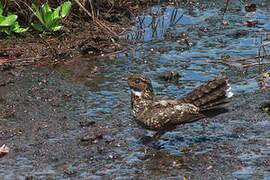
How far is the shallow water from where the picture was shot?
5.96 m

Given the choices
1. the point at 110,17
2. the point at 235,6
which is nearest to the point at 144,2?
the point at 110,17

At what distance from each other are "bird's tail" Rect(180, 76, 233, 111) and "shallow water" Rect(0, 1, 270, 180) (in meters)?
0.59

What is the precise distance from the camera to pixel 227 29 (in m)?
11.7

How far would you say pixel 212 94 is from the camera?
6.47m

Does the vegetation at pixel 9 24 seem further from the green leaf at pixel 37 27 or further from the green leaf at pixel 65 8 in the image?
the green leaf at pixel 65 8

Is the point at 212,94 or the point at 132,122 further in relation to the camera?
the point at 132,122

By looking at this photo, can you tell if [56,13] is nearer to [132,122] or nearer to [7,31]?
Result: [7,31]

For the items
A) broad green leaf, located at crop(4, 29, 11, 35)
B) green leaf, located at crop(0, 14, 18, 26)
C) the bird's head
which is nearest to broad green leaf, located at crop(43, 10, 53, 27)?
green leaf, located at crop(0, 14, 18, 26)

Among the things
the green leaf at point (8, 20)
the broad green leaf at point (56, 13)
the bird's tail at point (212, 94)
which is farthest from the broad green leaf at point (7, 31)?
the bird's tail at point (212, 94)

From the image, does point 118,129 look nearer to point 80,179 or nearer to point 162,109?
point 162,109

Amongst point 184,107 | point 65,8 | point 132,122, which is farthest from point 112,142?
point 65,8

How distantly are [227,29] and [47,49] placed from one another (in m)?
4.70

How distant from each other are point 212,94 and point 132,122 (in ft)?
5.22

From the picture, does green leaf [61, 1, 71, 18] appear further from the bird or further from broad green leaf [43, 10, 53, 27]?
the bird
